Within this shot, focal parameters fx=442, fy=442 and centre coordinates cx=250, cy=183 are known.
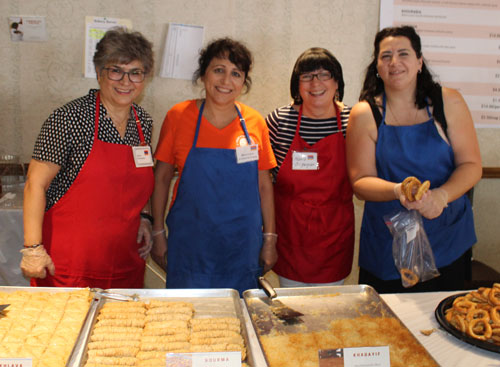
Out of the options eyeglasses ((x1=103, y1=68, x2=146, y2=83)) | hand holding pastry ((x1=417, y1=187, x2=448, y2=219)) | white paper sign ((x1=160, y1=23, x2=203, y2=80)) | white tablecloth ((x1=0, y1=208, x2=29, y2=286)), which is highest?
white paper sign ((x1=160, y1=23, x2=203, y2=80))

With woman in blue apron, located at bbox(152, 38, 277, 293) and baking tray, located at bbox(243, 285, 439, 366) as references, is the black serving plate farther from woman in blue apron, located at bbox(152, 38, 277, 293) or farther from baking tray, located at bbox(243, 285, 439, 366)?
woman in blue apron, located at bbox(152, 38, 277, 293)

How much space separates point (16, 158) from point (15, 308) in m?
1.85

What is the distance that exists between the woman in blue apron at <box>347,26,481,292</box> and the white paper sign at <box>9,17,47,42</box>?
2209 mm

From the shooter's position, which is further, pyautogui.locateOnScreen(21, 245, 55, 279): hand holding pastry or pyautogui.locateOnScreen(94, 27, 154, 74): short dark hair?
pyautogui.locateOnScreen(94, 27, 154, 74): short dark hair

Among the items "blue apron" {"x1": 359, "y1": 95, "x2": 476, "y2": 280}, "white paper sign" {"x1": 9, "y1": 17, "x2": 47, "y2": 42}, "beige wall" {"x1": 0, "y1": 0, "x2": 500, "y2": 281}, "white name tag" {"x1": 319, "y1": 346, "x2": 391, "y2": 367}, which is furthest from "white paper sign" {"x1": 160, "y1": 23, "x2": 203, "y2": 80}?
"white name tag" {"x1": 319, "y1": 346, "x2": 391, "y2": 367}

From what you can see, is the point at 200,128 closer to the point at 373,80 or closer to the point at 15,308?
the point at 373,80

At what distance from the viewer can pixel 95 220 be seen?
2.02m

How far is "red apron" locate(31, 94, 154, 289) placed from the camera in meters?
1.99

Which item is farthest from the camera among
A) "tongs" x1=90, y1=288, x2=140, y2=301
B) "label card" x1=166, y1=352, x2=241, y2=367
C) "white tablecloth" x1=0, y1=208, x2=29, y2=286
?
"white tablecloth" x1=0, y1=208, x2=29, y2=286

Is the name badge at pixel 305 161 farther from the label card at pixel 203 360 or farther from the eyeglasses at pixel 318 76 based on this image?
the label card at pixel 203 360

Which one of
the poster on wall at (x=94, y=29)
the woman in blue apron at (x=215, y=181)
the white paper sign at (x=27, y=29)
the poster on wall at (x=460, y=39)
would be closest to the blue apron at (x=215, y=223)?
the woman in blue apron at (x=215, y=181)

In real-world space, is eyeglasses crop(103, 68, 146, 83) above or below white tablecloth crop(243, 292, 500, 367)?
above

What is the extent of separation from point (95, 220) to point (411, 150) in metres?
1.49

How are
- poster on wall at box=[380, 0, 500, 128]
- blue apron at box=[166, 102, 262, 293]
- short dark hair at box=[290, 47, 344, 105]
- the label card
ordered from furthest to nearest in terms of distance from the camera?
1. poster on wall at box=[380, 0, 500, 128]
2. short dark hair at box=[290, 47, 344, 105]
3. blue apron at box=[166, 102, 262, 293]
4. the label card
